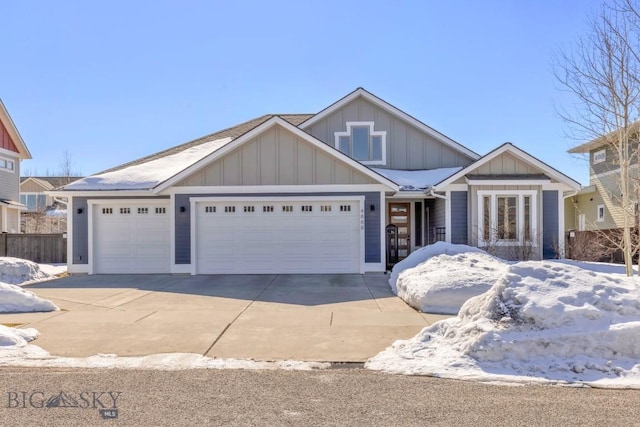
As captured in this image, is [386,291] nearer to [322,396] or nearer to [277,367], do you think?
[277,367]

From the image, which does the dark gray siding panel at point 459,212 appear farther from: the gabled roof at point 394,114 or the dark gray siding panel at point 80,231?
the dark gray siding panel at point 80,231

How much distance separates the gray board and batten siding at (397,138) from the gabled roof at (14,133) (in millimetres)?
16067

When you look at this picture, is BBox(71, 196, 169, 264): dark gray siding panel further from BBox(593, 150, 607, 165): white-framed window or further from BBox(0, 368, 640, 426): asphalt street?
BBox(593, 150, 607, 165): white-framed window

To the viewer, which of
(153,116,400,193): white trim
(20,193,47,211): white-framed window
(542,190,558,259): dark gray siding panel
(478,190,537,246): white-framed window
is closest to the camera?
(153,116,400,193): white trim

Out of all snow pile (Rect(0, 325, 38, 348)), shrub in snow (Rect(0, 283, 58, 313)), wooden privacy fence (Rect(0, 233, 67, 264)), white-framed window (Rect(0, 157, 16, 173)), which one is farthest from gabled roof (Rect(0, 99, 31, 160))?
snow pile (Rect(0, 325, 38, 348))

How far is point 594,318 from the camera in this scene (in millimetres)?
5656

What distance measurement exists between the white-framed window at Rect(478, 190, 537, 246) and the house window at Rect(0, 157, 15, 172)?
76.9 feet

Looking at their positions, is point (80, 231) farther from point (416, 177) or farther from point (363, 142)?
point (416, 177)

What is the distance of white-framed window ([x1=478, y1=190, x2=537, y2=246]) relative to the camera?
15.2 metres

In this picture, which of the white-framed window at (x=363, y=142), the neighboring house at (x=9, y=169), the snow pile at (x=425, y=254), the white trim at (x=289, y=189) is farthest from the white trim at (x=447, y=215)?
the neighboring house at (x=9, y=169)

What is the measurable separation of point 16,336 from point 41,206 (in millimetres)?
42558

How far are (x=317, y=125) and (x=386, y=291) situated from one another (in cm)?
907

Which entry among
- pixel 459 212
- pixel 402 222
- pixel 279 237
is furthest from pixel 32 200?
pixel 459 212

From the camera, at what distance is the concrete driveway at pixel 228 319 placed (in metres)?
6.19
